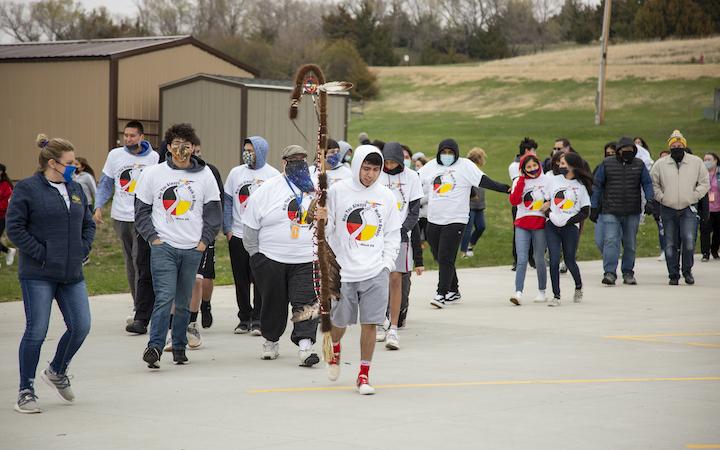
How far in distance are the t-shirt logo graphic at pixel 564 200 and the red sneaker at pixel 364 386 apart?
6483mm

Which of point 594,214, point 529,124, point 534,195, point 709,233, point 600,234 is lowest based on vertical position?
point 709,233

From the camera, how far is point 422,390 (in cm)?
879

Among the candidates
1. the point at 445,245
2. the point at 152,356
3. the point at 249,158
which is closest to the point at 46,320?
the point at 152,356

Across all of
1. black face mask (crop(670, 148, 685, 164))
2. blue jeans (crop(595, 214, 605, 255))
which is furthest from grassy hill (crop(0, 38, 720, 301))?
black face mask (crop(670, 148, 685, 164))

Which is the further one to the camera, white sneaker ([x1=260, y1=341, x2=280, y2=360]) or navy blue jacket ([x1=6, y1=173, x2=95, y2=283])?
white sneaker ([x1=260, y1=341, x2=280, y2=360])

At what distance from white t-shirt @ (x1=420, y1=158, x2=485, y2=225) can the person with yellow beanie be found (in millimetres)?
4207

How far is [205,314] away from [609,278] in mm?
6925

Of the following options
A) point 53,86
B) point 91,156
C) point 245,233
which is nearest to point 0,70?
point 53,86

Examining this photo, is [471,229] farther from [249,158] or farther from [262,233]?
[262,233]

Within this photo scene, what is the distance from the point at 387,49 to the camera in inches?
3814

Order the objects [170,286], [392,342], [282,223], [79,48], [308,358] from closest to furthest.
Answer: [170,286] < [308,358] < [282,223] < [392,342] < [79,48]

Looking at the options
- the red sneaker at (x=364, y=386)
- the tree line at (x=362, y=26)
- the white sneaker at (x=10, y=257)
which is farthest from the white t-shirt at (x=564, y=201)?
the tree line at (x=362, y=26)

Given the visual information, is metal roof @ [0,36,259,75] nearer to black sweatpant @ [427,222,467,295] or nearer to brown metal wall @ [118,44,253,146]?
brown metal wall @ [118,44,253,146]

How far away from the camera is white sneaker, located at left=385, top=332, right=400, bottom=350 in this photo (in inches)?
432
